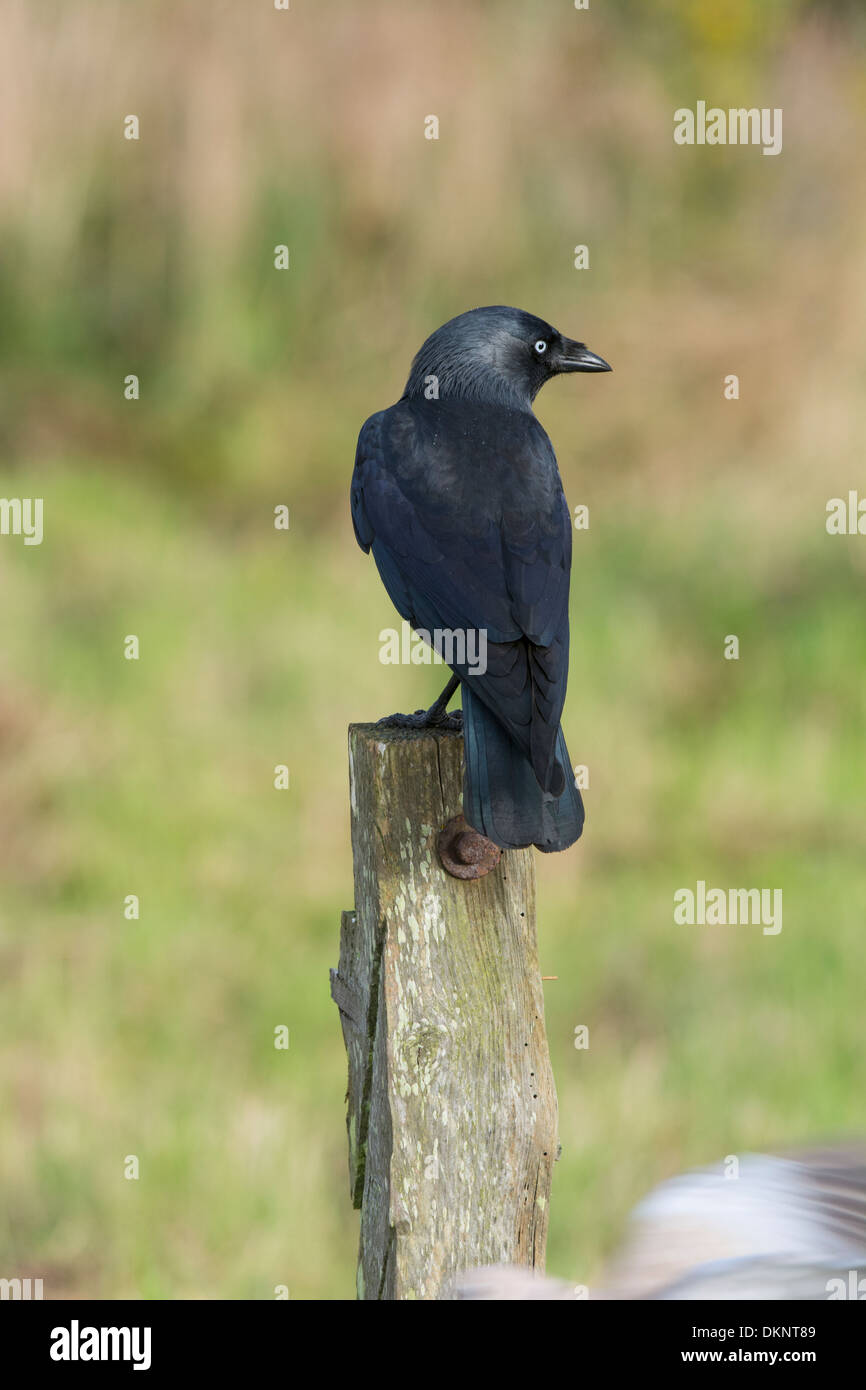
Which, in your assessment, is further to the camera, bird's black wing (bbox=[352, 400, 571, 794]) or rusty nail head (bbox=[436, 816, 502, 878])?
bird's black wing (bbox=[352, 400, 571, 794])

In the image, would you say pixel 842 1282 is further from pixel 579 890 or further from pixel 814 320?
pixel 814 320

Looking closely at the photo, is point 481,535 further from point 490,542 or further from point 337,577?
point 337,577

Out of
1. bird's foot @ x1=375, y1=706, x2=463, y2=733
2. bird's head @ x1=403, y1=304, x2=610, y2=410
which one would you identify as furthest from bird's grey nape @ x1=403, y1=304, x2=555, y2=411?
bird's foot @ x1=375, y1=706, x2=463, y2=733

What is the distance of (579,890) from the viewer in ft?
22.0

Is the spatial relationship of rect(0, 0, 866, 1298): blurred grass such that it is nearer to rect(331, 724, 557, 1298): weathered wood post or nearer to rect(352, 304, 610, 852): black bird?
rect(331, 724, 557, 1298): weathered wood post

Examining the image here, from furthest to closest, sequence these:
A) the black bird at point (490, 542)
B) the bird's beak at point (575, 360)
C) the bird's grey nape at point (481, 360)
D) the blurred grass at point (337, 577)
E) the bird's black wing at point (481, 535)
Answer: the blurred grass at point (337, 577)
the bird's beak at point (575, 360)
the bird's grey nape at point (481, 360)
the bird's black wing at point (481, 535)
the black bird at point (490, 542)

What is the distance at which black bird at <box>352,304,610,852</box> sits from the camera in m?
2.34

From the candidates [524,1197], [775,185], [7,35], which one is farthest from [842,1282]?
[775,185]

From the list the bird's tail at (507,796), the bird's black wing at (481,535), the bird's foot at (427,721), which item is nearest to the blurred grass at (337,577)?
the bird's foot at (427,721)

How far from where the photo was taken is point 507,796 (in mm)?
2268

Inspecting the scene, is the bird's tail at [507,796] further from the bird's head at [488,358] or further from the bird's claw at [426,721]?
the bird's head at [488,358]

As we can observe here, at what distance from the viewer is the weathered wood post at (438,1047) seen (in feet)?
7.20

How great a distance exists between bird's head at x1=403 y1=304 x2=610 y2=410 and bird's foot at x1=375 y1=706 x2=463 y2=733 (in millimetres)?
758

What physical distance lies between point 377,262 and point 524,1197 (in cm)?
877
